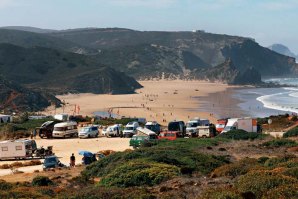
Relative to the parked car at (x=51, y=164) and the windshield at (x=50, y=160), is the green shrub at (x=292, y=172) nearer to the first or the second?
the parked car at (x=51, y=164)

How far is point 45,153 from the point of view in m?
30.6

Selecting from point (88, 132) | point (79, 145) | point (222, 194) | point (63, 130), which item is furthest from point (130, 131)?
point (222, 194)

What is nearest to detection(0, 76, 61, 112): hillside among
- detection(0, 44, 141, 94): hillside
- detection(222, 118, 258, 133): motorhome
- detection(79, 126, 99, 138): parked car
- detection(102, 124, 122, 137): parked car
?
detection(0, 44, 141, 94): hillside

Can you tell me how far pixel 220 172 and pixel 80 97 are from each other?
86098mm

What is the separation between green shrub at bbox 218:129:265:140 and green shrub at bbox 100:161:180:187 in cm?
1678

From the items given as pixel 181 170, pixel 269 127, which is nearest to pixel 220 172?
pixel 181 170

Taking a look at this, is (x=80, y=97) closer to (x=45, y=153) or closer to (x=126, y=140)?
(x=126, y=140)

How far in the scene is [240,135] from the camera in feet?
117

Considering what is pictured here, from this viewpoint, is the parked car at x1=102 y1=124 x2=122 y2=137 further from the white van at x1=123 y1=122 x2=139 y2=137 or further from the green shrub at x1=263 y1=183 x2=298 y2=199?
the green shrub at x1=263 y1=183 x2=298 y2=199

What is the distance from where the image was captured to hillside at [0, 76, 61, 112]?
75.8 metres

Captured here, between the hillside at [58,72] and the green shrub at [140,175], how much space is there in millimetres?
87627

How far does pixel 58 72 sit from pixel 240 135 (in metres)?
101

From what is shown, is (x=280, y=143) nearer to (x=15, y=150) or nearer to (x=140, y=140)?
(x=140, y=140)

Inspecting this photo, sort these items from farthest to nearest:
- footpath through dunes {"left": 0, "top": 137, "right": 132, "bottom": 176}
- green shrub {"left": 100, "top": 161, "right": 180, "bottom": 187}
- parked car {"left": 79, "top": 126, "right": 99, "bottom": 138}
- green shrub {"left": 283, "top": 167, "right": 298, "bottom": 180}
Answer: parked car {"left": 79, "top": 126, "right": 99, "bottom": 138} < footpath through dunes {"left": 0, "top": 137, "right": 132, "bottom": 176} < green shrub {"left": 100, "top": 161, "right": 180, "bottom": 187} < green shrub {"left": 283, "top": 167, "right": 298, "bottom": 180}
